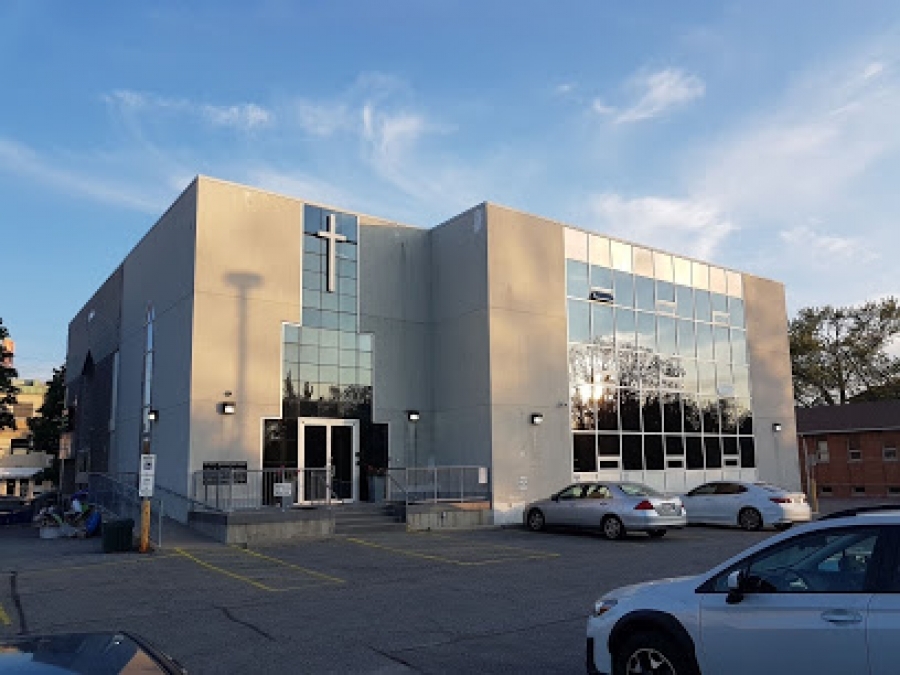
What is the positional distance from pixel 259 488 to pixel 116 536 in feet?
15.9

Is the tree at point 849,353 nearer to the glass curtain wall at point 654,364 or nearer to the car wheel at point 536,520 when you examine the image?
the glass curtain wall at point 654,364

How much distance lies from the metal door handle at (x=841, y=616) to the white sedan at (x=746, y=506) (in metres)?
17.3

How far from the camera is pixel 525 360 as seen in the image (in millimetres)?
23734

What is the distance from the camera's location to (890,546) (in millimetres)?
4676

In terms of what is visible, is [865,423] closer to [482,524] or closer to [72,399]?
[482,524]

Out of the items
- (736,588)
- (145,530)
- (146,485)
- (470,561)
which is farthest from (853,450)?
(736,588)

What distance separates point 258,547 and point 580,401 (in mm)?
12042

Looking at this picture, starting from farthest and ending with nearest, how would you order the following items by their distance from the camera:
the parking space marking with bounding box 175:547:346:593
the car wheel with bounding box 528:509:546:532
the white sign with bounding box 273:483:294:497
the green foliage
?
the green foliage
the car wheel with bounding box 528:509:546:532
the white sign with bounding box 273:483:294:497
the parking space marking with bounding box 175:547:346:593

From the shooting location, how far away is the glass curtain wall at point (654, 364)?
83.6 ft

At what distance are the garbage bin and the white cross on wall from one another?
958 centimetres

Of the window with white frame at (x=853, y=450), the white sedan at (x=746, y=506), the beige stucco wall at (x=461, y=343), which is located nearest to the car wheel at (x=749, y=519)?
the white sedan at (x=746, y=506)

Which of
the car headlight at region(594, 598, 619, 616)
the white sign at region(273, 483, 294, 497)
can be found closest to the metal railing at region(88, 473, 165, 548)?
the white sign at region(273, 483, 294, 497)

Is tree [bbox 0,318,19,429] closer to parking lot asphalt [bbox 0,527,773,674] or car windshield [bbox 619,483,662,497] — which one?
parking lot asphalt [bbox 0,527,773,674]

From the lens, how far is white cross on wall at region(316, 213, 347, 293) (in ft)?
76.7
